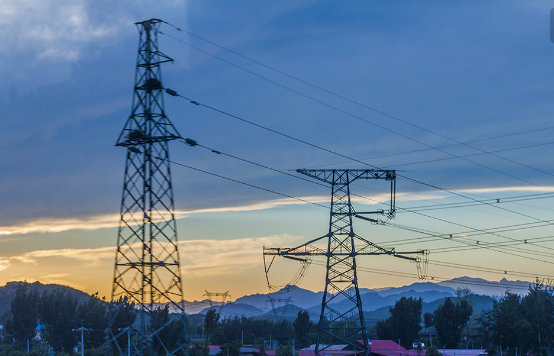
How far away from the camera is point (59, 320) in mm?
118812

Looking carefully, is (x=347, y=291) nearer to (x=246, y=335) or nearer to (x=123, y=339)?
(x=123, y=339)

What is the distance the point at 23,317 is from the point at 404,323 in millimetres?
88395

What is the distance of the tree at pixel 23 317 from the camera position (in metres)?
123

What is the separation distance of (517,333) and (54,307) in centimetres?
8397

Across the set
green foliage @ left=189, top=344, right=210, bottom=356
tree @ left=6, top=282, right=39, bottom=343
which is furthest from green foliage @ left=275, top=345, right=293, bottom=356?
tree @ left=6, top=282, right=39, bottom=343

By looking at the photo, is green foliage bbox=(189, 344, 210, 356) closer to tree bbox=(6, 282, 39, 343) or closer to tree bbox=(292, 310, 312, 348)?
tree bbox=(6, 282, 39, 343)

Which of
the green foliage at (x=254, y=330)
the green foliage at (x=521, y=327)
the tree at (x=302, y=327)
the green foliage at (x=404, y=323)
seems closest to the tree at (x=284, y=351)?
the green foliage at (x=521, y=327)

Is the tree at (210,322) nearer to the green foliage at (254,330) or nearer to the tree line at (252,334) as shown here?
the tree line at (252,334)

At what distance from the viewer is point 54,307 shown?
397 feet

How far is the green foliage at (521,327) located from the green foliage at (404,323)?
56.3 metres

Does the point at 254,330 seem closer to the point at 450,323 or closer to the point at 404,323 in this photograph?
the point at 404,323

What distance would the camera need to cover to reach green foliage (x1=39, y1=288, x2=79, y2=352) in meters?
114

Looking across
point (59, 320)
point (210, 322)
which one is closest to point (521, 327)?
point (210, 322)

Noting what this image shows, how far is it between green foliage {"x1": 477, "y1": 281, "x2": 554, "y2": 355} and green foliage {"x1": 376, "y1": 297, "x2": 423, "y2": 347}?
56.3 meters
